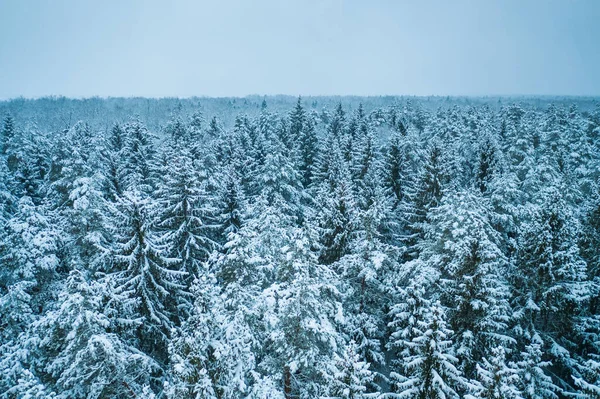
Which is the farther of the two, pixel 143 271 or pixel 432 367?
pixel 143 271

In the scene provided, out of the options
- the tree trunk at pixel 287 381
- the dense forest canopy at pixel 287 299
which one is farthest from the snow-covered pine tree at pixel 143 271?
the tree trunk at pixel 287 381

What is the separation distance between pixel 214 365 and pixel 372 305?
435 inches

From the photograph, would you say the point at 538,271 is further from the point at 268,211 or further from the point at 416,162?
the point at 416,162

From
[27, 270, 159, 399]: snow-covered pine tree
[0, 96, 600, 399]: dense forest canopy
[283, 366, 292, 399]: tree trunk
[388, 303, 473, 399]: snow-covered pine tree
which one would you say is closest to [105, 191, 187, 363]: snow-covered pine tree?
[0, 96, 600, 399]: dense forest canopy

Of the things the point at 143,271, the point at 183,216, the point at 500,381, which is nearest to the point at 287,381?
the point at 500,381

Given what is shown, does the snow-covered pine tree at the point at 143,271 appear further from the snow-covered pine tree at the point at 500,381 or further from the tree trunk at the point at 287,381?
the snow-covered pine tree at the point at 500,381

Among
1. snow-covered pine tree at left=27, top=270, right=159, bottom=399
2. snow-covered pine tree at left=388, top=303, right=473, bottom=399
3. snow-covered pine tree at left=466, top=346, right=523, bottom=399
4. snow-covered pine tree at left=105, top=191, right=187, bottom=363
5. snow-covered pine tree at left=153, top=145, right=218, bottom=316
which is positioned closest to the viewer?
snow-covered pine tree at left=466, top=346, right=523, bottom=399

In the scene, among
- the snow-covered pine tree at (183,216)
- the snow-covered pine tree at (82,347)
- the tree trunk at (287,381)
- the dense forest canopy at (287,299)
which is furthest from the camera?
the snow-covered pine tree at (183,216)

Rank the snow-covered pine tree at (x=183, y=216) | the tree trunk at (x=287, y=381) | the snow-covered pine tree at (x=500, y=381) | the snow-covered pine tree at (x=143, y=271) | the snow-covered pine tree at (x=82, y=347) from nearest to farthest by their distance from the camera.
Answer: the snow-covered pine tree at (x=500, y=381) → the snow-covered pine tree at (x=82, y=347) → the tree trunk at (x=287, y=381) → the snow-covered pine tree at (x=143, y=271) → the snow-covered pine tree at (x=183, y=216)

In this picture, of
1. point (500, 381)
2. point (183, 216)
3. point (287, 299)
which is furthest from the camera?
point (183, 216)

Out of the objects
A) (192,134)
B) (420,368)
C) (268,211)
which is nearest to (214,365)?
(420,368)

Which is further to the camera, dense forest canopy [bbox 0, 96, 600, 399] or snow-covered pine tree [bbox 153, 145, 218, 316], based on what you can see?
snow-covered pine tree [bbox 153, 145, 218, 316]

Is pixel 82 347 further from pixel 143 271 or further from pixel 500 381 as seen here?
pixel 500 381

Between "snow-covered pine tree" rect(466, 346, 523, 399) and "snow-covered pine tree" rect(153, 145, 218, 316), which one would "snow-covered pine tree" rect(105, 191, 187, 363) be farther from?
"snow-covered pine tree" rect(466, 346, 523, 399)
